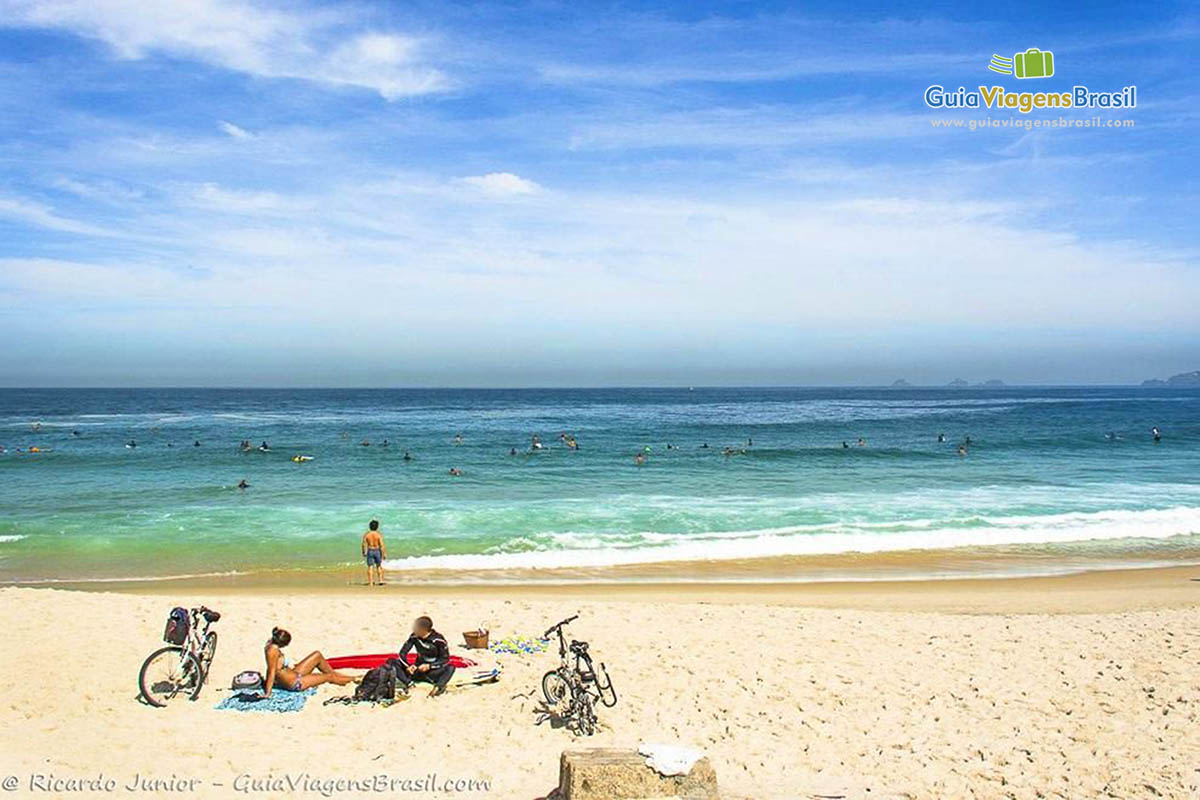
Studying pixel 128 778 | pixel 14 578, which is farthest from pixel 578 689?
pixel 14 578

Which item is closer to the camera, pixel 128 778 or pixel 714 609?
pixel 128 778

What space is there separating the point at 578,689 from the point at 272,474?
2939 cm

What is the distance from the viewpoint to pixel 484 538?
70.2 ft

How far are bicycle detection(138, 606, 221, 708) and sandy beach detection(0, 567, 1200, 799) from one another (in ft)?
0.87

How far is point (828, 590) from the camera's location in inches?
624

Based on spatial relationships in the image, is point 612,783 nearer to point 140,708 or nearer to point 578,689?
point 578,689

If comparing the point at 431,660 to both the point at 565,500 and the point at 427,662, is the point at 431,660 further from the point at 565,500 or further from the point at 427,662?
the point at 565,500

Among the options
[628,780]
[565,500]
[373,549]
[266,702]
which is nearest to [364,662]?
[266,702]

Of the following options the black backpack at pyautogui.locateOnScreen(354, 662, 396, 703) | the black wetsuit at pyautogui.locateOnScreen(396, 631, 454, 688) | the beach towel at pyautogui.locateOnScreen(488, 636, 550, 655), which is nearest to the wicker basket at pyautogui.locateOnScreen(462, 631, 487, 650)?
the beach towel at pyautogui.locateOnScreen(488, 636, 550, 655)

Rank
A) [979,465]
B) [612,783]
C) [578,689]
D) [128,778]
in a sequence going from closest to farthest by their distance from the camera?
1. [612,783]
2. [128,778]
3. [578,689]
4. [979,465]

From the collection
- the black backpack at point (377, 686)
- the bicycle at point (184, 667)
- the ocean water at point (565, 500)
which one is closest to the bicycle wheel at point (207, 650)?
the bicycle at point (184, 667)

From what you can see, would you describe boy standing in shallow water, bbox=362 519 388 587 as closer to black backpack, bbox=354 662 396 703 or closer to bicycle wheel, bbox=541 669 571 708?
black backpack, bbox=354 662 396 703

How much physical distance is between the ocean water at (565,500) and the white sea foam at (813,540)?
94mm

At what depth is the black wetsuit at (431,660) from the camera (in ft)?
31.1
